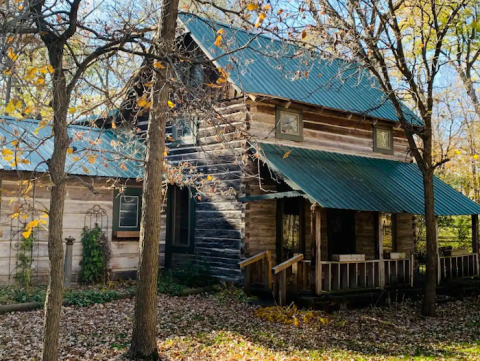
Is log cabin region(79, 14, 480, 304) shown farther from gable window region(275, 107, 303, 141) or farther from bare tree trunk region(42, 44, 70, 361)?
bare tree trunk region(42, 44, 70, 361)

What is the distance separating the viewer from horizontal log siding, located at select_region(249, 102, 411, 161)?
551 inches

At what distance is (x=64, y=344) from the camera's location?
8367 millimetres

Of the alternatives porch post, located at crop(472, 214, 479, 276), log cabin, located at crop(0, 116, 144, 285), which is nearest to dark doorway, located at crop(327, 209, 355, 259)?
porch post, located at crop(472, 214, 479, 276)

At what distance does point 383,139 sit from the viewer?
17.4 metres

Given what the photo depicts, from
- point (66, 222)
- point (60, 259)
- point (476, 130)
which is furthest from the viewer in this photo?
point (476, 130)

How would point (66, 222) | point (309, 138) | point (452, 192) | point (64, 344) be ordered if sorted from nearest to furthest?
1. point (64, 344)
2. point (66, 222)
3. point (309, 138)
4. point (452, 192)

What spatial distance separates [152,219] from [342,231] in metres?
9.84

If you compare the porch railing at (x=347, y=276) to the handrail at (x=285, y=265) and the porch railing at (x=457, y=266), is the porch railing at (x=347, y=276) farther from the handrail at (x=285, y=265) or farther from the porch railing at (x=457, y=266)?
the porch railing at (x=457, y=266)

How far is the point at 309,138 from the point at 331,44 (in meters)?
5.53

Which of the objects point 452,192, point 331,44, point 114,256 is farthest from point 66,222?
point 452,192

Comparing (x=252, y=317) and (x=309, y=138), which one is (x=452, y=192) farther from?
(x=252, y=317)

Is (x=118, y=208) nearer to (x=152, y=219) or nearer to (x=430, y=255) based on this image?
(x=152, y=219)

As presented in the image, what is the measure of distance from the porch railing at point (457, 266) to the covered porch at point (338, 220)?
28 mm

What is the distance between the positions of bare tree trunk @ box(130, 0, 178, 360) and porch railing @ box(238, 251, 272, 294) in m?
4.93
